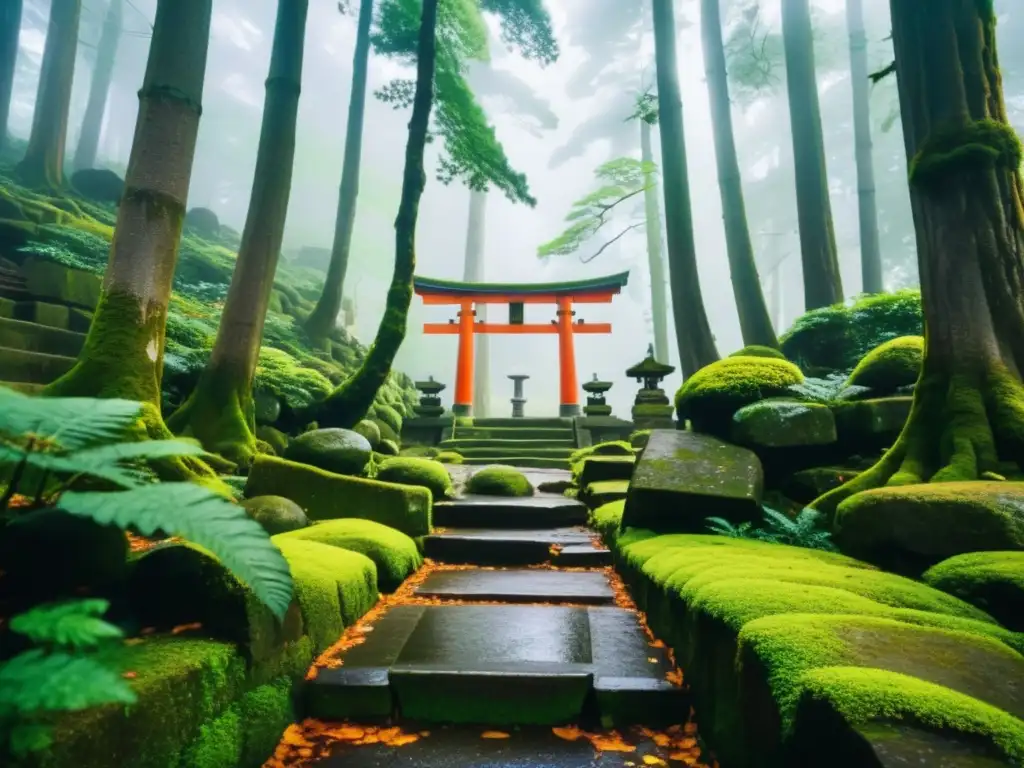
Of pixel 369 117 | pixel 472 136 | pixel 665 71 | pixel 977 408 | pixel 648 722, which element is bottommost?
pixel 648 722

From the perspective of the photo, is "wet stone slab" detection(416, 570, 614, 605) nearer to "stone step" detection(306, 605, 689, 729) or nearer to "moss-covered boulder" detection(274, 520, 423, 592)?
"moss-covered boulder" detection(274, 520, 423, 592)

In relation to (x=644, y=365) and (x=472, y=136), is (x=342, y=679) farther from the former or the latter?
(x=644, y=365)

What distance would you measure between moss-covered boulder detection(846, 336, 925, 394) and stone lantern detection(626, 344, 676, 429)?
279 inches

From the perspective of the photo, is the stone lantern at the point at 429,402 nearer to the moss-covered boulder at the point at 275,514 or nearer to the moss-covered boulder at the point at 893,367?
the moss-covered boulder at the point at 275,514

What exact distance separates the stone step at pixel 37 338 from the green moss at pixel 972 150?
10.4m

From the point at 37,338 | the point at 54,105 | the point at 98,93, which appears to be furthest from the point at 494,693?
the point at 98,93

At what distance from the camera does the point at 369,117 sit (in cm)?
6600

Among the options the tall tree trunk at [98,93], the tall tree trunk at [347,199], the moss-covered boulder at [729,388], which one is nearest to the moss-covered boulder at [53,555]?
the moss-covered boulder at [729,388]

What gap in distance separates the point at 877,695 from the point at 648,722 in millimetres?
1202

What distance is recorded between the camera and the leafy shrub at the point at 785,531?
10.9 feet

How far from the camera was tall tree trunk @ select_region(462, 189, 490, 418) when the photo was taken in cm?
2647

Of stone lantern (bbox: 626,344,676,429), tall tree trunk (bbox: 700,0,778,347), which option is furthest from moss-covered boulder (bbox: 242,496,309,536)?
stone lantern (bbox: 626,344,676,429)

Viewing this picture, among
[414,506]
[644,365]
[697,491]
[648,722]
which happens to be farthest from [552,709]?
[644,365]

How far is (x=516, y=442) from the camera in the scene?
40.7ft
